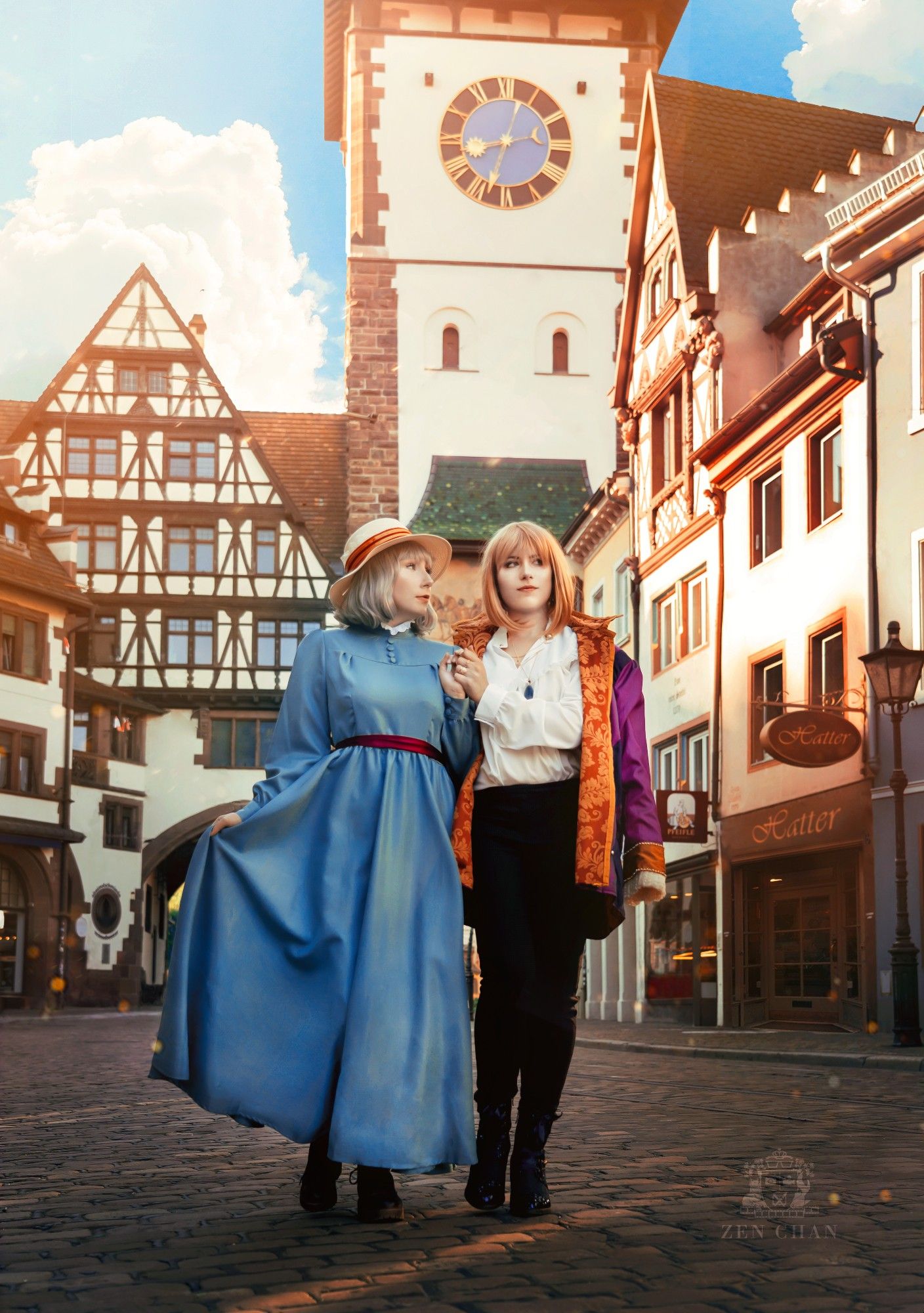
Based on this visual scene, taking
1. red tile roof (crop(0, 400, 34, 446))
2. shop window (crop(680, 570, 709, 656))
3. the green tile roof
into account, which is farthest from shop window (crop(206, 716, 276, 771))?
shop window (crop(680, 570, 709, 656))

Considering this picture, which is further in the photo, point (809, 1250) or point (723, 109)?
point (723, 109)

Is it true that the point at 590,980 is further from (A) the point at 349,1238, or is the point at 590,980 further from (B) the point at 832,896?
(A) the point at 349,1238

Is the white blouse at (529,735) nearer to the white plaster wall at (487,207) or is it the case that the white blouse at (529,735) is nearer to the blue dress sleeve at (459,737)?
the blue dress sleeve at (459,737)

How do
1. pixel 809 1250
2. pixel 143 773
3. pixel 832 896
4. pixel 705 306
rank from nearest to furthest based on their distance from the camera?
pixel 809 1250
pixel 832 896
pixel 705 306
pixel 143 773

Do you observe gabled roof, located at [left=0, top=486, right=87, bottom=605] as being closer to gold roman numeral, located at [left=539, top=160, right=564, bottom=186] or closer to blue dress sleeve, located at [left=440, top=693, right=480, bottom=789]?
gold roman numeral, located at [left=539, top=160, right=564, bottom=186]

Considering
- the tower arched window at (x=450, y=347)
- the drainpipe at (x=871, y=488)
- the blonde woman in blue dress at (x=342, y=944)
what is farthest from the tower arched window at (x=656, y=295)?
the blonde woman in blue dress at (x=342, y=944)

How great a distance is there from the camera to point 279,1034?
4.66 m

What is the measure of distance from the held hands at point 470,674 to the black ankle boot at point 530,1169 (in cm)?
112

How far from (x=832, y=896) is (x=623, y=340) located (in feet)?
42.1

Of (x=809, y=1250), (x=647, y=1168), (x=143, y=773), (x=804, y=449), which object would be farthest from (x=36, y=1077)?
(x=143, y=773)

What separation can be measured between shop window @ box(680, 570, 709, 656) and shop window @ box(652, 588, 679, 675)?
469 mm

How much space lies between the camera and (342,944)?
4.69 metres

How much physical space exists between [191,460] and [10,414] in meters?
7.70

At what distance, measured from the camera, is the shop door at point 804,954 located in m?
19.8
